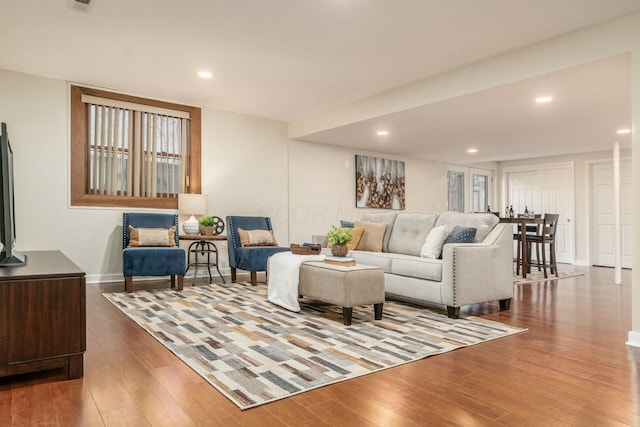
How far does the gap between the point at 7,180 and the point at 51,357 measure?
3.29 ft

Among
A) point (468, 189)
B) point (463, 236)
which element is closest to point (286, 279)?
point (463, 236)

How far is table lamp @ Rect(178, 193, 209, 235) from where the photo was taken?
5.55 metres

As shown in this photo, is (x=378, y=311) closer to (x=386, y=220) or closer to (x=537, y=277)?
(x=386, y=220)

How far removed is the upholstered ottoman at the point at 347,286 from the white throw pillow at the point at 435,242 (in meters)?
0.74

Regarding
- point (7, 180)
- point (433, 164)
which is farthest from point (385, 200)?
point (7, 180)

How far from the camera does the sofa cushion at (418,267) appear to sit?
12.1 feet

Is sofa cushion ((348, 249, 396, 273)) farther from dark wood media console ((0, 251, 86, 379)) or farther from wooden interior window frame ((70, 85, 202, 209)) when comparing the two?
wooden interior window frame ((70, 85, 202, 209))

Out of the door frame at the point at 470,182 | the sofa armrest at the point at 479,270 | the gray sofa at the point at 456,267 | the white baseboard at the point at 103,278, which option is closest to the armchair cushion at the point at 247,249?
the gray sofa at the point at 456,267

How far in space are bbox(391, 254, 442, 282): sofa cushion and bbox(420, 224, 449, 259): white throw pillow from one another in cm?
8

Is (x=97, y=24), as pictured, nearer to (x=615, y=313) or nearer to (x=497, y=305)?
(x=497, y=305)

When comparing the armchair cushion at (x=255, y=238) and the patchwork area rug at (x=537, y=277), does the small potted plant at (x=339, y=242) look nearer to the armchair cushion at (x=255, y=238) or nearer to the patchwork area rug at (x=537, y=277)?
the armchair cushion at (x=255, y=238)

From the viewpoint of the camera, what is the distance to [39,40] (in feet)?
12.8

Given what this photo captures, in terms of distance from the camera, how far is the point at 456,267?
353 centimetres

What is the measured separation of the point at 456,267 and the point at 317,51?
7.86ft
